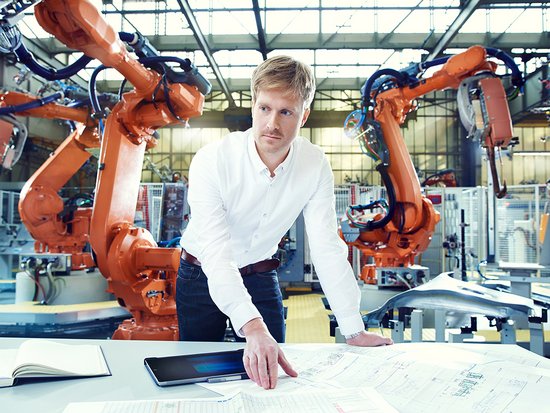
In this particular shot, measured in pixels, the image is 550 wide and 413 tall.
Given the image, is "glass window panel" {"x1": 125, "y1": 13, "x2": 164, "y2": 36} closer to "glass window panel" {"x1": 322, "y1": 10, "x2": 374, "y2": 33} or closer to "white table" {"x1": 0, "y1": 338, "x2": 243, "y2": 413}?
"glass window panel" {"x1": 322, "y1": 10, "x2": 374, "y2": 33}

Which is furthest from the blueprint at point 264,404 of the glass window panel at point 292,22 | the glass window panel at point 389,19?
the glass window panel at point 389,19

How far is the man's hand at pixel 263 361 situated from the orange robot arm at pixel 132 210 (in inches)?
92.0

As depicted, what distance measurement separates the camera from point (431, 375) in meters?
1.19

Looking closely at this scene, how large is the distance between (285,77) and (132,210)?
98.6 inches

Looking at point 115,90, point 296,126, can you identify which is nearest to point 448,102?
point 115,90

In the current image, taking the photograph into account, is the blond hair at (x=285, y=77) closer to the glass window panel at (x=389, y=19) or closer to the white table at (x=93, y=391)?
the white table at (x=93, y=391)

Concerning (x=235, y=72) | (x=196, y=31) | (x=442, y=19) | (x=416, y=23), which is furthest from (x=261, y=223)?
(x=235, y=72)

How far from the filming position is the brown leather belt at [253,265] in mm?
2027

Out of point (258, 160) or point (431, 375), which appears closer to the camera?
point (431, 375)

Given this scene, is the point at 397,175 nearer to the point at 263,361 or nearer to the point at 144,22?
the point at 263,361

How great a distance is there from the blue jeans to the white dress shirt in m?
0.12

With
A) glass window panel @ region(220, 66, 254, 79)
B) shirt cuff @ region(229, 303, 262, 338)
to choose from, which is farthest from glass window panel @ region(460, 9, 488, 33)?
shirt cuff @ region(229, 303, 262, 338)

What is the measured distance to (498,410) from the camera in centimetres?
97

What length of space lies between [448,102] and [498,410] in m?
18.5
